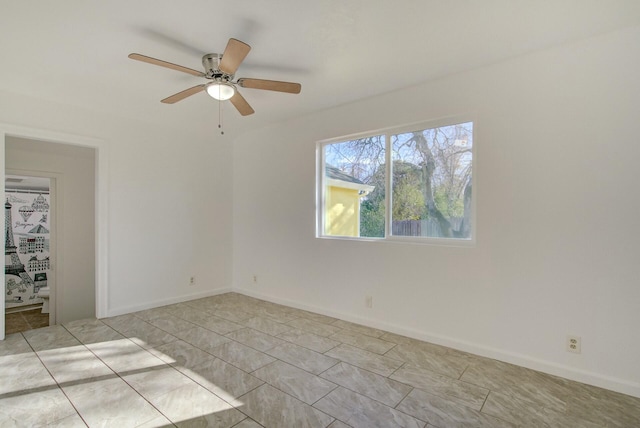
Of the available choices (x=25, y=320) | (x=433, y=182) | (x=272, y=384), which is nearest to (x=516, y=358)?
(x=433, y=182)

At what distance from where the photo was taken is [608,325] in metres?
2.24

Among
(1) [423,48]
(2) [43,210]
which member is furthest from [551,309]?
(2) [43,210]

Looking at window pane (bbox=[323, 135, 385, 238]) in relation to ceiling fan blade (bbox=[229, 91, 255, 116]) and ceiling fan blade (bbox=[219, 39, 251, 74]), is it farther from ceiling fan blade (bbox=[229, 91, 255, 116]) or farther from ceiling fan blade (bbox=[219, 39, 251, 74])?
ceiling fan blade (bbox=[219, 39, 251, 74])

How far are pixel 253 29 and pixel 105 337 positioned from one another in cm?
318

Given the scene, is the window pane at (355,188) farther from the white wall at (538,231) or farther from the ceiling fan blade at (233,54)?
the ceiling fan blade at (233,54)

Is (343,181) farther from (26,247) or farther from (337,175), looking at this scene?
(26,247)

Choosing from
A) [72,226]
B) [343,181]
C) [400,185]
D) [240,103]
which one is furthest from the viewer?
[72,226]

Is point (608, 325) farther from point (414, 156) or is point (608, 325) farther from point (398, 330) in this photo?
point (414, 156)

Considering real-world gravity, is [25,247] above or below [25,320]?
above

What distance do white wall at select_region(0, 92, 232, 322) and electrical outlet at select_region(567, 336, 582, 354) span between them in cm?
430

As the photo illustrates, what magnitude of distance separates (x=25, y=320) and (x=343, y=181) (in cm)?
547

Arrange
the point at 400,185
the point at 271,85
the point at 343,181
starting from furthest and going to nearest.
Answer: the point at 343,181 → the point at 400,185 → the point at 271,85

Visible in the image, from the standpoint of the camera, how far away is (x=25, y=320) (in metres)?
5.05

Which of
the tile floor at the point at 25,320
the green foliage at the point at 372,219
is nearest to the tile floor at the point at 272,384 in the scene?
the green foliage at the point at 372,219
